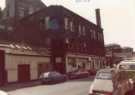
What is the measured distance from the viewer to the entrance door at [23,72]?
3854 cm

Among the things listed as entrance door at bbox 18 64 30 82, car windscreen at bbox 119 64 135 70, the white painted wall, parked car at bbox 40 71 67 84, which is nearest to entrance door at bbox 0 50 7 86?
the white painted wall

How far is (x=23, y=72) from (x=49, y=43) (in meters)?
13.6

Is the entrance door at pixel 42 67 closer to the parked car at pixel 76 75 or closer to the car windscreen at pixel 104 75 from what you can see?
the parked car at pixel 76 75

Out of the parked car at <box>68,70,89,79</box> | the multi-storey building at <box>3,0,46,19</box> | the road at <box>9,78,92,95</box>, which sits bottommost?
the road at <box>9,78,92,95</box>

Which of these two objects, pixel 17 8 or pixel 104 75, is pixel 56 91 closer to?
pixel 104 75

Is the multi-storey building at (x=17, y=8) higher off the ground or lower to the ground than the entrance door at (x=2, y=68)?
higher

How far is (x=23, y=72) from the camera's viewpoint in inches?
1545

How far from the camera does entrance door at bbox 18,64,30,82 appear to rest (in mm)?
38544

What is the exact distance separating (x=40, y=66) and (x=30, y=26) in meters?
13.4

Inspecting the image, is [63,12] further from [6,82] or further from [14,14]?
[6,82]

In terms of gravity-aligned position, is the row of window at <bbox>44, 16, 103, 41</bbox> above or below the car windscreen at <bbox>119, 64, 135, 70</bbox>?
above

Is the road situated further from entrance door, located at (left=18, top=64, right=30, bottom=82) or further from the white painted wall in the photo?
entrance door, located at (left=18, top=64, right=30, bottom=82)

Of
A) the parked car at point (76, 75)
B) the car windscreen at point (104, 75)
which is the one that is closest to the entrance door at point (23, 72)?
the parked car at point (76, 75)

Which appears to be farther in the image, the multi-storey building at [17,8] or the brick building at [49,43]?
the multi-storey building at [17,8]
